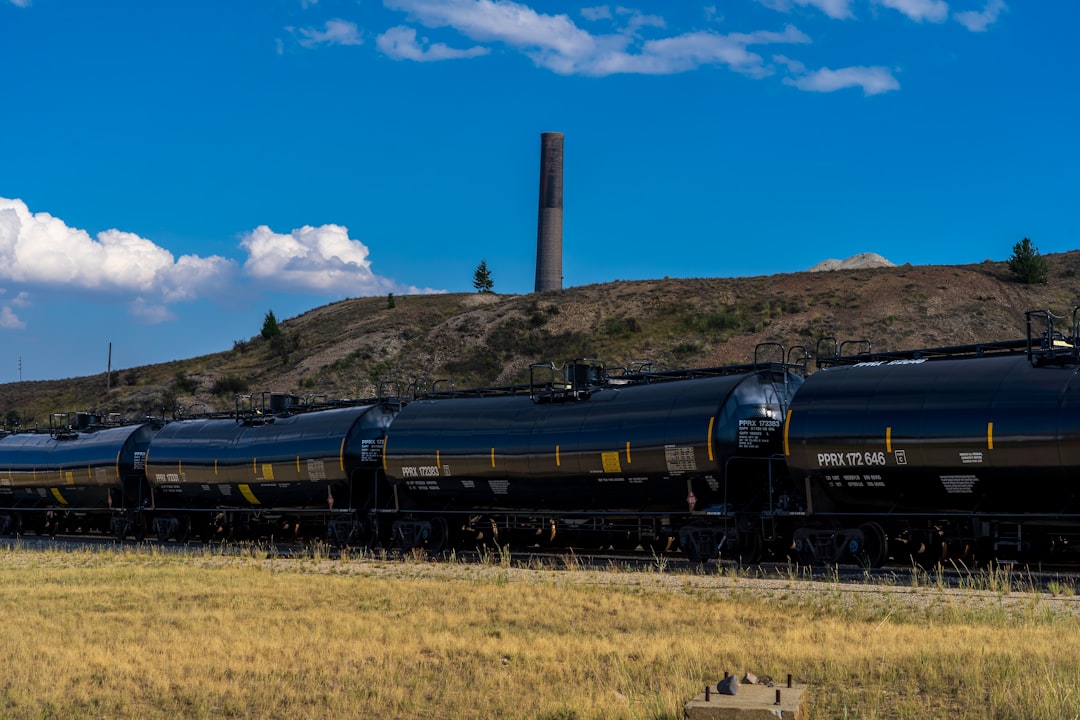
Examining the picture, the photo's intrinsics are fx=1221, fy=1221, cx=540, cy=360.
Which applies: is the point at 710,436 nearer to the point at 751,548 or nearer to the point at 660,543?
the point at 751,548

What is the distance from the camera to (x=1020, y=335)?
80.9 m

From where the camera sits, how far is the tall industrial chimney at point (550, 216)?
109 meters

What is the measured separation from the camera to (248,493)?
35.0m

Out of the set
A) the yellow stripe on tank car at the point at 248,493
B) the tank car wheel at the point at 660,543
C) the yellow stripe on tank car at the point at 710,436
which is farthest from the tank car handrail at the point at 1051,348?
the yellow stripe on tank car at the point at 248,493

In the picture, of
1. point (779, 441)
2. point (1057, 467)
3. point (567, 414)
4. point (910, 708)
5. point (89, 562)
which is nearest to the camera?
point (910, 708)

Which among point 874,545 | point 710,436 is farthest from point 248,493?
point 874,545

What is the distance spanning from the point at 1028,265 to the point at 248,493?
68.9m

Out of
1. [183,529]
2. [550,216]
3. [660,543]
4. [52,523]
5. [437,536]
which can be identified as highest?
[550,216]

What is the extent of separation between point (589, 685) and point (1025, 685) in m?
4.13

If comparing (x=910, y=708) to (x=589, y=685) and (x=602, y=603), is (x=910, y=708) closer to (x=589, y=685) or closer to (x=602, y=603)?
(x=589, y=685)

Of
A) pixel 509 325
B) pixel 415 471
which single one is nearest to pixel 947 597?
pixel 415 471

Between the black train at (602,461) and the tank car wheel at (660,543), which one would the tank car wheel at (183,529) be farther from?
the tank car wheel at (660,543)

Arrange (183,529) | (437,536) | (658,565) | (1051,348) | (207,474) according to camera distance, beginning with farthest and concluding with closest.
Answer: (183,529) → (207,474) → (437,536) → (658,565) → (1051,348)

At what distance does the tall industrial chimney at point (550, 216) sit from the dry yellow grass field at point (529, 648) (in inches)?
3490
